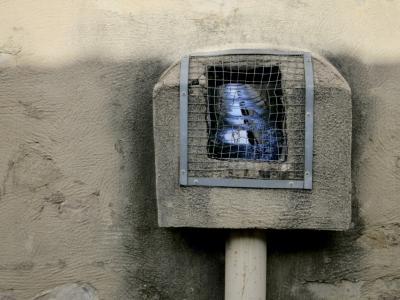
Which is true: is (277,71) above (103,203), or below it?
above

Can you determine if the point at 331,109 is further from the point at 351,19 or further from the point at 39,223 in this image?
the point at 39,223

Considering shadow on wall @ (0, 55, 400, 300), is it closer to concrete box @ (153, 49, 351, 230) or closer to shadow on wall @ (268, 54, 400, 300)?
shadow on wall @ (268, 54, 400, 300)

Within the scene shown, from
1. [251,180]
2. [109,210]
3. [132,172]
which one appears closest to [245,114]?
[251,180]

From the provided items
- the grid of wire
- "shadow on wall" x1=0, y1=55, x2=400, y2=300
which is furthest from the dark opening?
"shadow on wall" x1=0, y1=55, x2=400, y2=300

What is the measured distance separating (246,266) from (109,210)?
2.07ft

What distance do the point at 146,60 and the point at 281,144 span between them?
2.25 feet

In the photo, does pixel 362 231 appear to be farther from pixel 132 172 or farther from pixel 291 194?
pixel 132 172

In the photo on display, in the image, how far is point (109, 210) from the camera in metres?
2.51

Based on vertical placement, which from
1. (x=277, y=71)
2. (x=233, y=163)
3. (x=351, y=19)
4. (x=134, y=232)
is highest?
(x=351, y=19)

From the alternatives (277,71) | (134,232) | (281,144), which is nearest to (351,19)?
(277,71)

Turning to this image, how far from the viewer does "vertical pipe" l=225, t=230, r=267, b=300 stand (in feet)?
7.85

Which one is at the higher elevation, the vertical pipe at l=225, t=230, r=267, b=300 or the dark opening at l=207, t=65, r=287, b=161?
the dark opening at l=207, t=65, r=287, b=161

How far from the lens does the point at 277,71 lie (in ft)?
7.92

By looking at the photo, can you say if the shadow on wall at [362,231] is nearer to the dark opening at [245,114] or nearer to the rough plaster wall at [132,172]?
the rough plaster wall at [132,172]
